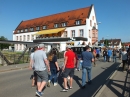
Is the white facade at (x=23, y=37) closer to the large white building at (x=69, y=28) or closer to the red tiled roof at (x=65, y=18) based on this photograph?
the large white building at (x=69, y=28)

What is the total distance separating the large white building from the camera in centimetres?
4059

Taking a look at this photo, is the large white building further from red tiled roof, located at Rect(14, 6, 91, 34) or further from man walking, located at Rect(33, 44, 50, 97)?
man walking, located at Rect(33, 44, 50, 97)

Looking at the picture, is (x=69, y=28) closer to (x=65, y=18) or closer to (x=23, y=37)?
(x=65, y=18)


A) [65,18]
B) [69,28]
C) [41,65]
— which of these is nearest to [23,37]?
[65,18]

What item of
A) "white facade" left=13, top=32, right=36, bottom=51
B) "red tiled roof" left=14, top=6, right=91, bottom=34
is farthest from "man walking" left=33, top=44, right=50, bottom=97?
"white facade" left=13, top=32, right=36, bottom=51

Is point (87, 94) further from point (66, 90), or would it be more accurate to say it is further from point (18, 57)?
point (18, 57)

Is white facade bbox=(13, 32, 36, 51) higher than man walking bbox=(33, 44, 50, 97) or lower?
higher

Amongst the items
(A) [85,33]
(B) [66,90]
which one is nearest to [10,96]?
(B) [66,90]

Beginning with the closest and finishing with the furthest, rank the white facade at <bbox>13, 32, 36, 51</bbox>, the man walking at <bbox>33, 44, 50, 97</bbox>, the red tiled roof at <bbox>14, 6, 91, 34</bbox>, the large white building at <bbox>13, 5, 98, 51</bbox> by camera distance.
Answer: the man walking at <bbox>33, 44, 50, 97</bbox> < the large white building at <bbox>13, 5, 98, 51</bbox> < the red tiled roof at <bbox>14, 6, 91, 34</bbox> < the white facade at <bbox>13, 32, 36, 51</bbox>

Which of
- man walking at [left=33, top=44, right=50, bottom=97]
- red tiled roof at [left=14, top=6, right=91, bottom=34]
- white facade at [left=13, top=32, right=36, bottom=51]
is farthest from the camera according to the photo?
white facade at [left=13, top=32, right=36, bottom=51]

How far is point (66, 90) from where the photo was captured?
609cm

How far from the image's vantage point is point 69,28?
4422cm

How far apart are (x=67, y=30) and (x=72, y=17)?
188 inches

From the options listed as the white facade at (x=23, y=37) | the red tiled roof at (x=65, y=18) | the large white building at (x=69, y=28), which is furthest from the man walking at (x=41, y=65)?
the white facade at (x=23, y=37)
